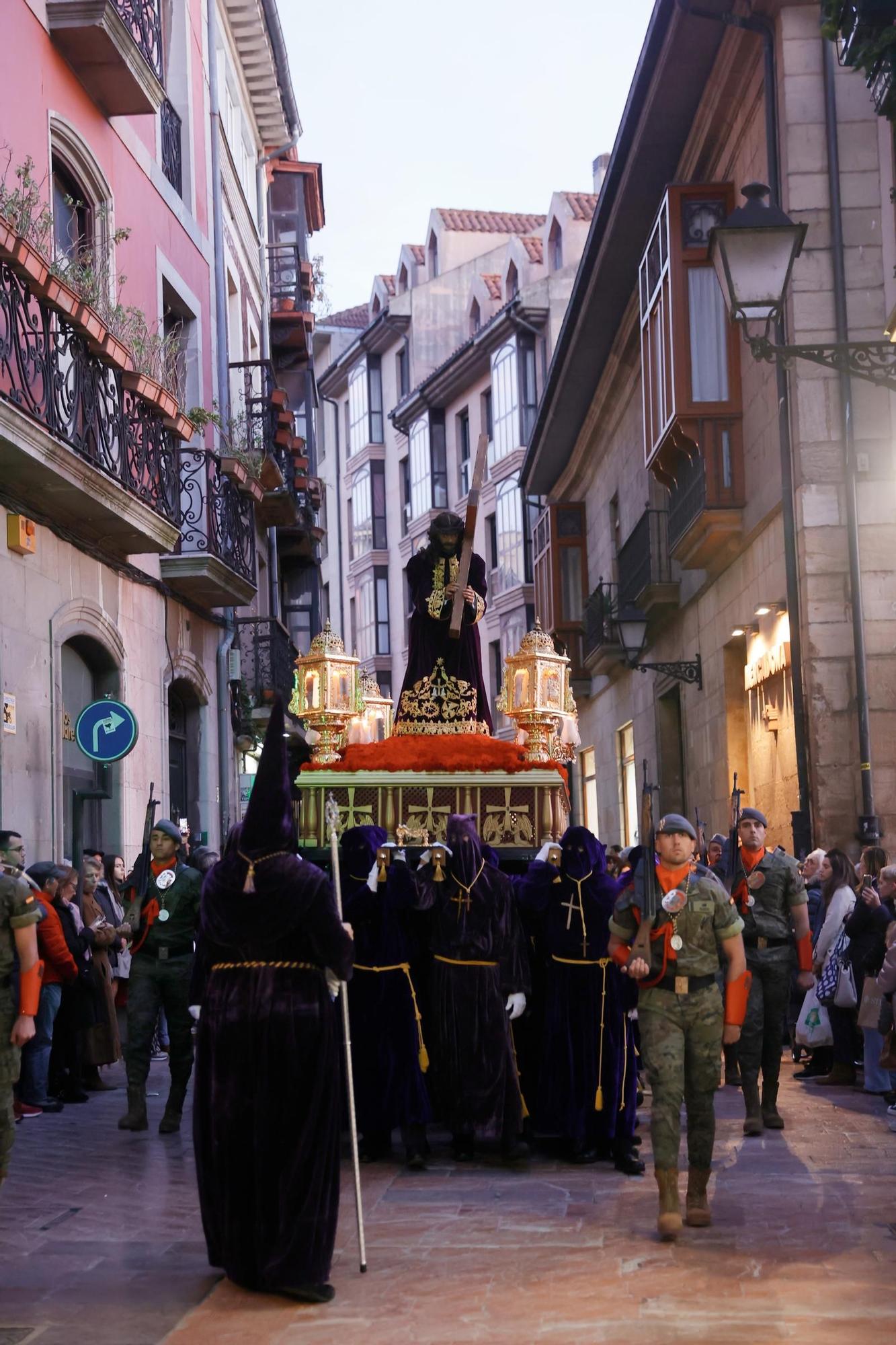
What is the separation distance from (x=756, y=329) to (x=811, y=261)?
1584mm

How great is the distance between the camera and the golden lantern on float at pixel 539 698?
12383 millimetres

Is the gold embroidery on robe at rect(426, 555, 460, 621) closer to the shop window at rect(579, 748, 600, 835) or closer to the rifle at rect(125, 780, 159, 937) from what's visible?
the rifle at rect(125, 780, 159, 937)

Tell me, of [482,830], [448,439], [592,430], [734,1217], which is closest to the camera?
[734,1217]

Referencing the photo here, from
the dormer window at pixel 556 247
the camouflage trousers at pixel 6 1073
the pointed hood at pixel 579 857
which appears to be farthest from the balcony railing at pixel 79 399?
the dormer window at pixel 556 247

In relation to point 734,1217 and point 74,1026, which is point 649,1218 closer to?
point 734,1217

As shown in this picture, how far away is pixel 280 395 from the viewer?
25.5 meters

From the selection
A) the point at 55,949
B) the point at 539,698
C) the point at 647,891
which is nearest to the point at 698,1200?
the point at 647,891

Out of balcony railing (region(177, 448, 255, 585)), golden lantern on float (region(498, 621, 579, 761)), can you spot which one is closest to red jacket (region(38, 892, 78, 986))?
golden lantern on float (region(498, 621, 579, 761))

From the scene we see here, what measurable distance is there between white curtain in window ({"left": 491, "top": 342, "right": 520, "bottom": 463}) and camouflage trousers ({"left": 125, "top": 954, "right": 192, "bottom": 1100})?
34981mm

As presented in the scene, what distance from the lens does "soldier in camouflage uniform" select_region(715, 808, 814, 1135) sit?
33.1 feet

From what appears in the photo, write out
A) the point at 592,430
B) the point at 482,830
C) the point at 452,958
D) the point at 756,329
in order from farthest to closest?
the point at 592,430
the point at 756,329
the point at 482,830
the point at 452,958

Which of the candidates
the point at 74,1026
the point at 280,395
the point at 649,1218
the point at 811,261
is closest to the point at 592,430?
the point at 280,395

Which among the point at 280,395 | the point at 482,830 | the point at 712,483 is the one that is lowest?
the point at 482,830

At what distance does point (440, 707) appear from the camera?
41.4 feet
